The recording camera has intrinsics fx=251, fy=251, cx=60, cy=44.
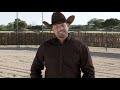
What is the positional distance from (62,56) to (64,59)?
29mm

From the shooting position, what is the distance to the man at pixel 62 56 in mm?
1864

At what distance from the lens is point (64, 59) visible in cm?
191

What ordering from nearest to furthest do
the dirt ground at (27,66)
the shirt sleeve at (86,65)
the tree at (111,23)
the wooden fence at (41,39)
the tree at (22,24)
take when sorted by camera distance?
Answer: the shirt sleeve at (86,65) < the dirt ground at (27,66) < the tree at (111,23) < the wooden fence at (41,39) < the tree at (22,24)

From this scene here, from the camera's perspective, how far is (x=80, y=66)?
193 centimetres

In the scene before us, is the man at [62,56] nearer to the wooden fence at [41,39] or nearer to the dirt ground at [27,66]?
the dirt ground at [27,66]

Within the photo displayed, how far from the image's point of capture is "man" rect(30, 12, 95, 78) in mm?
1864

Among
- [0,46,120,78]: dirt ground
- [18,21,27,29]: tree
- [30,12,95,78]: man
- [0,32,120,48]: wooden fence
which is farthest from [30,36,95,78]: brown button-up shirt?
[18,21,27,29]: tree

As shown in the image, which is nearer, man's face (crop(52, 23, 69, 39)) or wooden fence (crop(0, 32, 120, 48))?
man's face (crop(52, 23, 69, 39))

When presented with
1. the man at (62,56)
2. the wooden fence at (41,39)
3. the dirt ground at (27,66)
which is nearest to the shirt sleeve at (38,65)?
the man at (62,56)

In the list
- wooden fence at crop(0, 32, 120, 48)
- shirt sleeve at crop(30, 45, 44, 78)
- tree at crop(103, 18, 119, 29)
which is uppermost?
tree at crop(103, 18, 119, 29)

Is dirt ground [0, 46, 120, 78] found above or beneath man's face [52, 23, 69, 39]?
beneath

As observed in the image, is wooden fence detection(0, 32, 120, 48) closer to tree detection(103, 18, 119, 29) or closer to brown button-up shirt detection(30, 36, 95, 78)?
tree detection(103, 18, 119, 29)
